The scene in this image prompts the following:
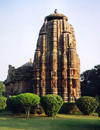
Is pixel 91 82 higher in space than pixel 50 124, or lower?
higher

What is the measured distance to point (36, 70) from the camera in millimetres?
27438

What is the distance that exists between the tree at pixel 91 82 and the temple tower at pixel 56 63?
31.2 ft

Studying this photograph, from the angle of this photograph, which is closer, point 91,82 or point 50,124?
point 50,124

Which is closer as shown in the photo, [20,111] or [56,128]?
[56,128]

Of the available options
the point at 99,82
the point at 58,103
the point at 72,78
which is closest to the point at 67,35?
the point at 72,78

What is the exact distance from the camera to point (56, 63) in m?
26.9

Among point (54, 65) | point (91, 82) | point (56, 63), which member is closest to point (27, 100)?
point (54, 65)

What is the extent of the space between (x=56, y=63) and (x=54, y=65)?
20.3 inches

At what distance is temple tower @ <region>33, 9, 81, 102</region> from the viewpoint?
26.2 m

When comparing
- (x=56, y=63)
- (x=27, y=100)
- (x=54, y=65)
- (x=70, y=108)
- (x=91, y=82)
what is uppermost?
(x=56, y=63)

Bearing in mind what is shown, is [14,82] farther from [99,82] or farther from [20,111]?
[99,82]

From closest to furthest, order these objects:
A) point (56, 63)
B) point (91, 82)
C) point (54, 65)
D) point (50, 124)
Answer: point (50, 124) → point (54, 65) → point (56, 63) → point (91, 82)

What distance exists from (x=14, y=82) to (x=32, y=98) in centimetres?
1173

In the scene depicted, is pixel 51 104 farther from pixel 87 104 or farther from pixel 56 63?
pixel 56 63
